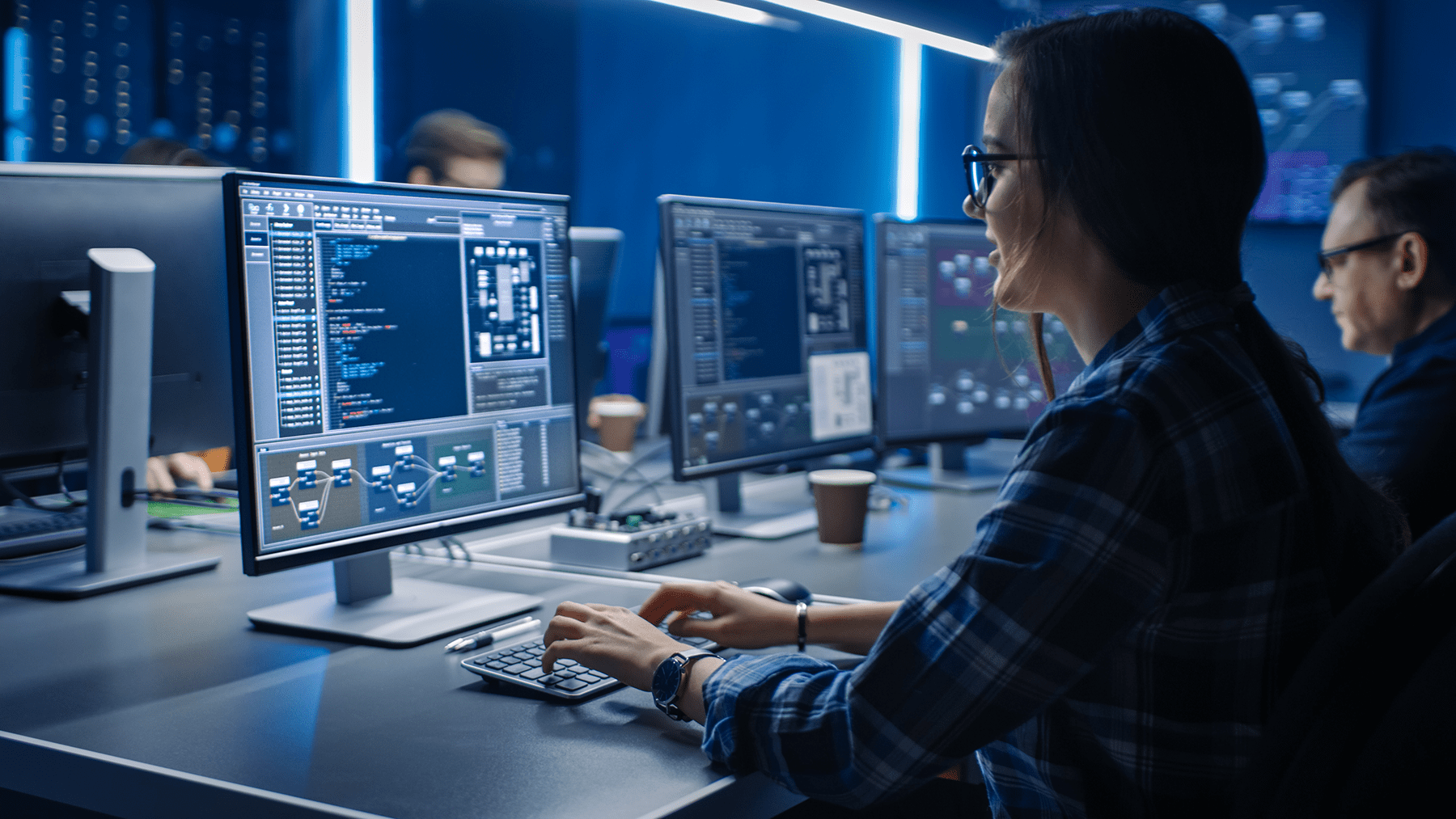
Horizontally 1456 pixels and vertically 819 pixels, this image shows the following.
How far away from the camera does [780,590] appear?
1.31m

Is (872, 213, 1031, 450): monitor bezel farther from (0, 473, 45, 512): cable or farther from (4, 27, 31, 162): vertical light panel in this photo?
(4, 27, 31, 162): vertical light panel

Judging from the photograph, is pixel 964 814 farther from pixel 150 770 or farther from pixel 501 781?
pixel 150 770

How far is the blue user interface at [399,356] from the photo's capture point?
112 centimetres

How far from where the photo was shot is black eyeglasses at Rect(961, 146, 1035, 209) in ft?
3.26

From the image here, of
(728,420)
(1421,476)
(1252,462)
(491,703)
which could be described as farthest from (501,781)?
(1421,476)

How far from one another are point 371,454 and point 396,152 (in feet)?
7.81

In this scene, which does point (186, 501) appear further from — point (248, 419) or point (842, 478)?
point (842, 478)

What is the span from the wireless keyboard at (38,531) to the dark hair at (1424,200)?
2.37 m

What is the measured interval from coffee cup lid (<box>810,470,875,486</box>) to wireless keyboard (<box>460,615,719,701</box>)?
677 millimetres

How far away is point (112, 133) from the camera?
2969 millimetres

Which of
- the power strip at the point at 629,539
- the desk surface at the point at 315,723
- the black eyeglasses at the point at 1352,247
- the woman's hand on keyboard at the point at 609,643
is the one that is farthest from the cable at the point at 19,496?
the black eyeglasses at the point at 1352,247

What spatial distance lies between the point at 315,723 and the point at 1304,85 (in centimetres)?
422

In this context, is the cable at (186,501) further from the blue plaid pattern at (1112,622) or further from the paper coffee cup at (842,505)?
the blue plaid pattern at (1112,622)

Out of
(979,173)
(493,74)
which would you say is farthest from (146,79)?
(979,173)
